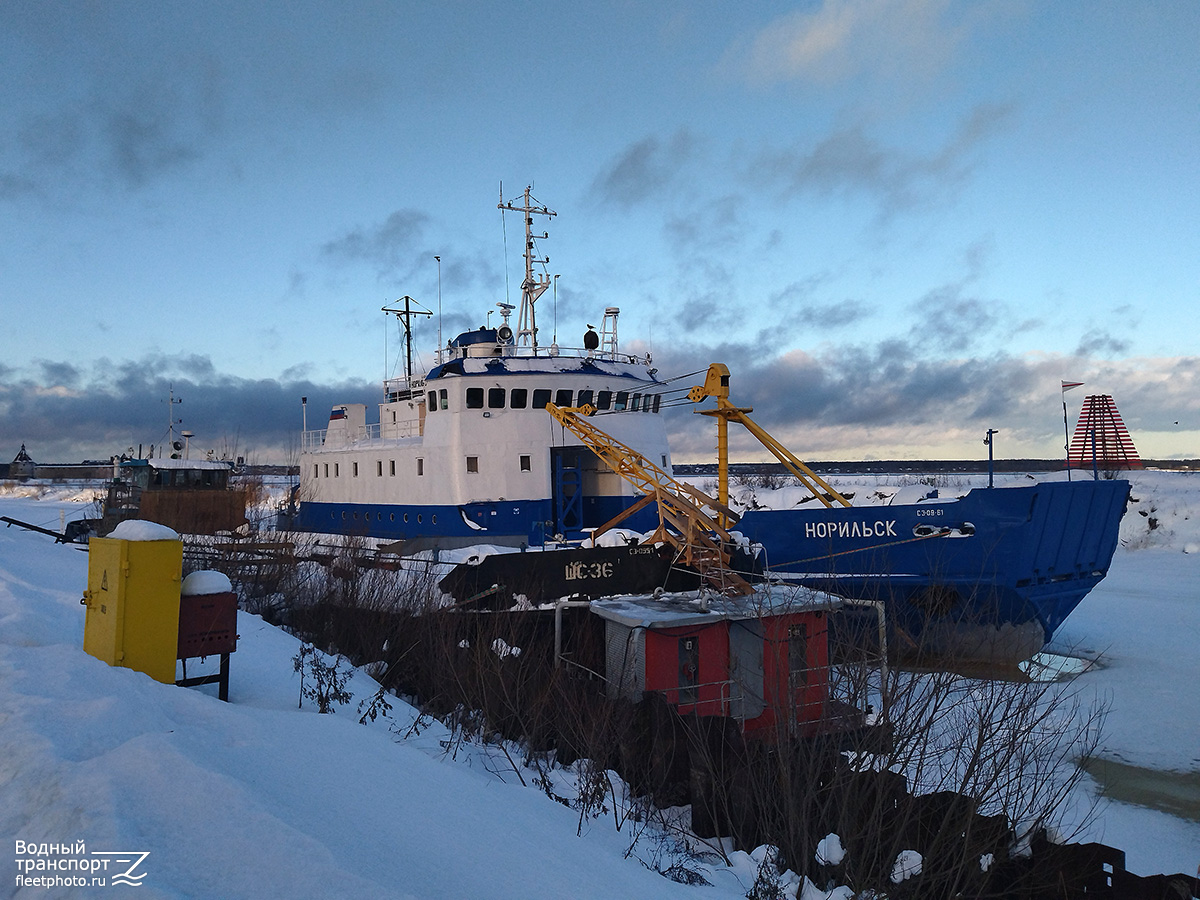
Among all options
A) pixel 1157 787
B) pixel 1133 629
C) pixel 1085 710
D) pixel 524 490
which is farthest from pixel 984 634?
pixel 524 490

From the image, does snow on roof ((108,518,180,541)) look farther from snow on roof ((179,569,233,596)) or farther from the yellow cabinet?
snow on roof ((179,569,233,596))

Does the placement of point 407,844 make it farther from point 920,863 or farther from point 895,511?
point 895,511

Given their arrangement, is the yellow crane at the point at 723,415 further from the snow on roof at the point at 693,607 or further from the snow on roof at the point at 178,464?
the snow on roof at the point at 178,464

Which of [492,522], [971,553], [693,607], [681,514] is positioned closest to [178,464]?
[492,522]

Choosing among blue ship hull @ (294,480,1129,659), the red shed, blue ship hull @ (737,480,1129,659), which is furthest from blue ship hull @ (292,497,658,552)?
the red shed

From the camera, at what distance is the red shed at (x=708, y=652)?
10.1 m

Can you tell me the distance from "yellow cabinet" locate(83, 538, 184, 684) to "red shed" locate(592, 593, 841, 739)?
571 centimetres

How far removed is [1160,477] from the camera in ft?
155

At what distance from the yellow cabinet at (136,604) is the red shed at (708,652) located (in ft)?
18.7

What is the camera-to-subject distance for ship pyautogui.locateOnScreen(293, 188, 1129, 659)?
47.1 feet

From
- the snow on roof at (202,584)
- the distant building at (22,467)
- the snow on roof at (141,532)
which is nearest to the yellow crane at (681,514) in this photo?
the snow on roof at (202,584)

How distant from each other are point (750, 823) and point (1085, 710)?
8.84 metres

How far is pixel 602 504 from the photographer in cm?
2167

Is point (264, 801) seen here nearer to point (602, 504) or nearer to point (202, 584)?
point (202, 584)
